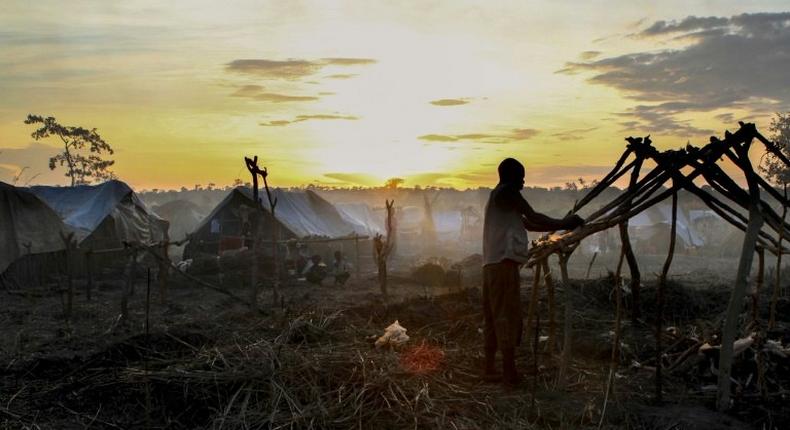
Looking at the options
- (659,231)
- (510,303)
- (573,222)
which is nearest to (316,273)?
(510,303)

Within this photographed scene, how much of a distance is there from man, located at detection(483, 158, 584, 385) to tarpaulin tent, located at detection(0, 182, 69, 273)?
14.9 m

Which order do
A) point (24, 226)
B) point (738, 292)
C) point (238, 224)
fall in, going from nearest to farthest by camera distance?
1. point (738, 292)
2. point (24, 226)
3. point (238, 224)

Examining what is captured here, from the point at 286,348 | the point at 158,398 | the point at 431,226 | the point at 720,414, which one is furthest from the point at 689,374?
the point at 431,226

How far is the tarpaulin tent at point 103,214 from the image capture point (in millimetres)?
19344

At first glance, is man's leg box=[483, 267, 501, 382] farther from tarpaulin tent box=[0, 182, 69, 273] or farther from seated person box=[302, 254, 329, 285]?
tarpaulin tent box=[0, 182, 69, 273]

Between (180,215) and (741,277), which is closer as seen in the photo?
(741,277)

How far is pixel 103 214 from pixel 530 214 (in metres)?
17.7

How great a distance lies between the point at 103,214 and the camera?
1980cm

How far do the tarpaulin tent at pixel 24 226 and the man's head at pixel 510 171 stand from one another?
15069 millimetres

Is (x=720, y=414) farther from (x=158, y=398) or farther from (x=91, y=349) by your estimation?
(x=91, y=349)

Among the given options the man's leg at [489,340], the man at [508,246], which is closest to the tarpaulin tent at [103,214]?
the man's leg at [489,340]

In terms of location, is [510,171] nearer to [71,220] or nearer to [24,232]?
[24,232]

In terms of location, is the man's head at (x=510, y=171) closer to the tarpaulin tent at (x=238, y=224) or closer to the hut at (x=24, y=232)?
the tarpaulin tent at (x=238, y=224)

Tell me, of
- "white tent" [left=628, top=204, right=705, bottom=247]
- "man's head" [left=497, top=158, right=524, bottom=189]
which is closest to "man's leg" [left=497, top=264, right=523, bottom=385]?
"man's head" [left=497, top=158, right=524, bottom=189]
